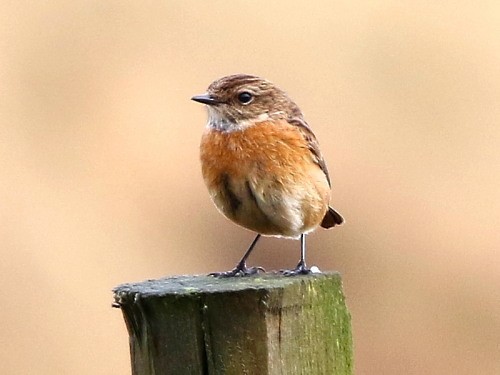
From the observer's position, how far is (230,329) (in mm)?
4312

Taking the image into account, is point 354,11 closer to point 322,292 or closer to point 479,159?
point 479,159

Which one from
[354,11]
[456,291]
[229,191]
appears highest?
[354,11]

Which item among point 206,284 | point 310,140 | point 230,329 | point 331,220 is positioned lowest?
point 230,329

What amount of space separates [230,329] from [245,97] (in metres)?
2.91

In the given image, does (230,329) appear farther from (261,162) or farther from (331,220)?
(331,220)

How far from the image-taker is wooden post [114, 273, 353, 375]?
4.31 metres

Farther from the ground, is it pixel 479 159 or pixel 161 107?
pixel 161 107

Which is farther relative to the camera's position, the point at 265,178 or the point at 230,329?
the point at 265,178

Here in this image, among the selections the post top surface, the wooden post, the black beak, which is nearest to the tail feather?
the black beak

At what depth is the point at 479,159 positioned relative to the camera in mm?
13492

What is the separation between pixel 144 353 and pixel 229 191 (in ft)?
7.07

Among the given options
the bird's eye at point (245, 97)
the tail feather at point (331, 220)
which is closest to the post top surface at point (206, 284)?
the bird's eye at point (245, 97)

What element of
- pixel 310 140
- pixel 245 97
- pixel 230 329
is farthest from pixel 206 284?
pixel 245 97

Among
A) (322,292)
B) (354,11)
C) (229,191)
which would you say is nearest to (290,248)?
(354,11)
